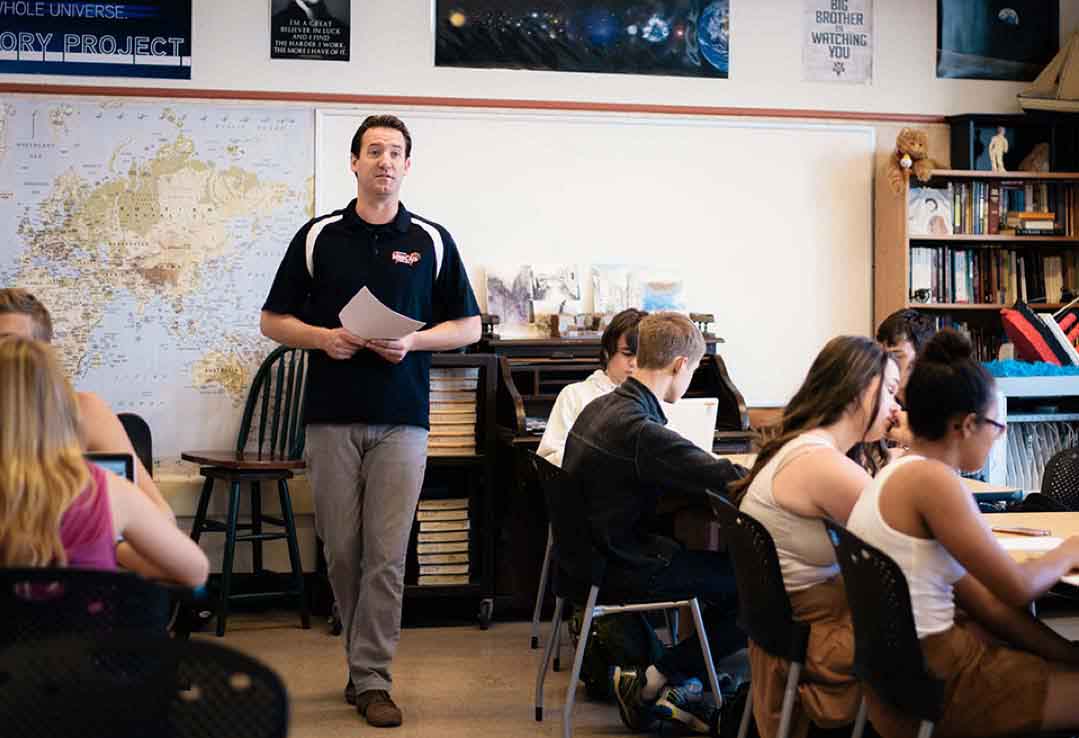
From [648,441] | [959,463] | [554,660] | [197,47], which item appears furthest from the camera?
[197,47]

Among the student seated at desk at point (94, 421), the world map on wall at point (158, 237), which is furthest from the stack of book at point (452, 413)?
the student seated at desk at point (94, 421)

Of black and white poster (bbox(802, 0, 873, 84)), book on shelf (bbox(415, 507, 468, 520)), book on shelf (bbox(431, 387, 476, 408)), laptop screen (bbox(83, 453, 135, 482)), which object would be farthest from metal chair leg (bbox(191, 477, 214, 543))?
black and white poster (bbox(802, 0, 873, 84))

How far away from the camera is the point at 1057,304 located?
6.51m

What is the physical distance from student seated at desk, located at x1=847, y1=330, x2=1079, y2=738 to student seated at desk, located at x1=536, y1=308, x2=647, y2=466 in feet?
7.28

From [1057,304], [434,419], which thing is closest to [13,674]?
[434,419]

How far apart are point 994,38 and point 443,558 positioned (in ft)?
12.7

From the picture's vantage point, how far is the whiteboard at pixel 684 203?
6.12 m

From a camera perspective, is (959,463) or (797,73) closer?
(959,463)

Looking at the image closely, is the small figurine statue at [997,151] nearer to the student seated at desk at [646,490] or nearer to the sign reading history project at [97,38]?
the student seated at desk at [646,490]

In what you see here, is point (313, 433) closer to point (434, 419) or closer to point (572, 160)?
point (434, 419)

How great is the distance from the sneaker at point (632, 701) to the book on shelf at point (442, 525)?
1.69 m

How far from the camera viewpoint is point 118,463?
2.28 metres

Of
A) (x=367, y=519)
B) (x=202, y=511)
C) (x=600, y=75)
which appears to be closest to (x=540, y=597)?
(x=367, y=519)

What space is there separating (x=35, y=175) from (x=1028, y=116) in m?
4.79
